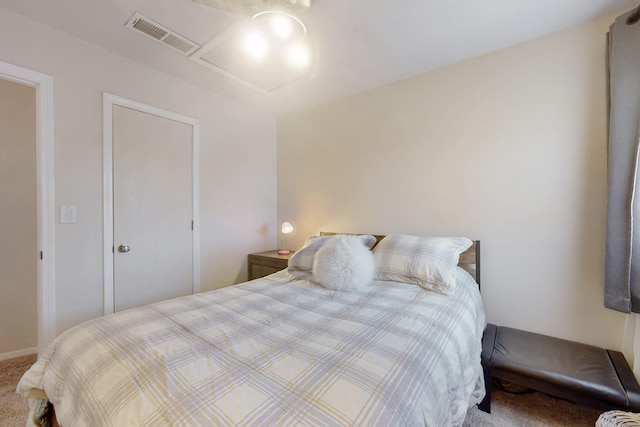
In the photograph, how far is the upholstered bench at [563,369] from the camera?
1.28 metres

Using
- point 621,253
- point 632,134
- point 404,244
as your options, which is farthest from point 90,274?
point 632,134

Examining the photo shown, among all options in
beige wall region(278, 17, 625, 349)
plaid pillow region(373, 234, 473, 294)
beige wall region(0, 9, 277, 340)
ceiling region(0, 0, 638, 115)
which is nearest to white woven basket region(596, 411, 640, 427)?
beige wall region(278, 17, 625, 349)

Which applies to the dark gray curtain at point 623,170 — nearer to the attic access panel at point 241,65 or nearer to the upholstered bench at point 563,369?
the upholstered bench at point 563,369

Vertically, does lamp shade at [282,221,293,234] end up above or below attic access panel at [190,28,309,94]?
below

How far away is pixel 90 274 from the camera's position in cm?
196

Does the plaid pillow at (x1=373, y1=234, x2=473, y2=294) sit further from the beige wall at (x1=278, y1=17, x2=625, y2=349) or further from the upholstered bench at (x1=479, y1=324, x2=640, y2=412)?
the upholstered bench at (x1=479, y1=324, x2=640, y2=412)

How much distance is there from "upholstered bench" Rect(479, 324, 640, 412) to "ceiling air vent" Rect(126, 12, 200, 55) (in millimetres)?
2854

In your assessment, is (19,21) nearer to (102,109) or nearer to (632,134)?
(102,109)

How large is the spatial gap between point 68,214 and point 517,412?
3.19m

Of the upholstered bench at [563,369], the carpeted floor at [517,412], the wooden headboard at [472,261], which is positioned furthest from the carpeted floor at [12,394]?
the wooden headboard at [472,261]

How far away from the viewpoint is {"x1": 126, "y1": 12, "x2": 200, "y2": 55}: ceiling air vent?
1.71m

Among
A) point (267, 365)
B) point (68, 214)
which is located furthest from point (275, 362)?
point (68, 214)

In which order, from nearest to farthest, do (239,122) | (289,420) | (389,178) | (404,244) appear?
(289,420) → (404,244) → (389,178) → (239,122)

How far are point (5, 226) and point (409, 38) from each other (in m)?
3.59
